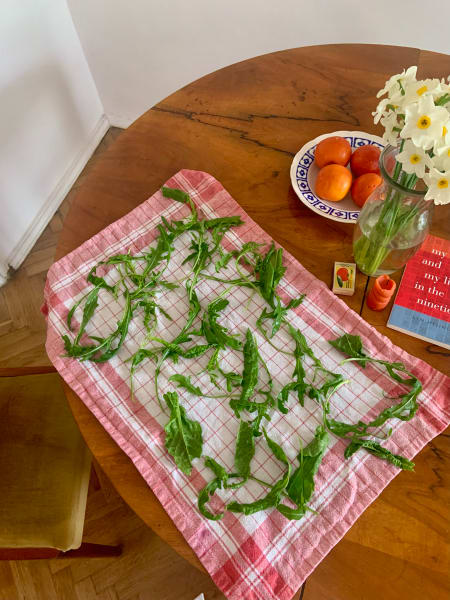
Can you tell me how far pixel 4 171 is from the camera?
5.55 feet

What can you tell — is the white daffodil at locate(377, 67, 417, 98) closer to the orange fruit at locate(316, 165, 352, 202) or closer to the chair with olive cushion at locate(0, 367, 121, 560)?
the orange fruit at locate(316, 165, 352, 202)

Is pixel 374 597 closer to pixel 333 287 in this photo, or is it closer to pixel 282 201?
pixel 333 287

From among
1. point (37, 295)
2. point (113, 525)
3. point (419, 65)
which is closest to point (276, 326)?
point (419, 65)

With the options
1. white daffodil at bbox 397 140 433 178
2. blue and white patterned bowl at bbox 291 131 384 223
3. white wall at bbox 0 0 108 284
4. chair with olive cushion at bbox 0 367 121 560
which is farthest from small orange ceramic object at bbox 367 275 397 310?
white wall at bbox 0 0 108 284

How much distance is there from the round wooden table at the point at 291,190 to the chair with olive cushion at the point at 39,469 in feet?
1.18

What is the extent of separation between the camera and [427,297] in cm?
87

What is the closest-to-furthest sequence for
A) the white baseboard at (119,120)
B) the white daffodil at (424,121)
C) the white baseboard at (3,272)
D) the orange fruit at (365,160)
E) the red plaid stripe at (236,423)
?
the white daffodil at (424,121)
the red plaid stripe at (236,423)
the orange fruit at (365,160)
the white baseboard at (3,272)
the white baseboard at (119,120)

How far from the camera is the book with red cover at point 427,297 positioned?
2.75 feet

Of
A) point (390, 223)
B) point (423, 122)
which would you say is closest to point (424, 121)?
point (423, 122)

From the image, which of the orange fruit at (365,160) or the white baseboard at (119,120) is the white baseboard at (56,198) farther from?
the orange fruit at (365,160)

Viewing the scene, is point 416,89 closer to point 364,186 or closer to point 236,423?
point 364,186

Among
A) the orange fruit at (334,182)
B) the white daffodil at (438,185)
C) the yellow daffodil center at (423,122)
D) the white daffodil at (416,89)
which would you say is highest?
the white daffodil at (416,89)

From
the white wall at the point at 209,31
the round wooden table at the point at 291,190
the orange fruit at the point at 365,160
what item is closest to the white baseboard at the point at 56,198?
the white wall at the point at 209,31

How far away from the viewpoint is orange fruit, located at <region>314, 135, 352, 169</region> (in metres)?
0.95
